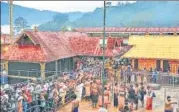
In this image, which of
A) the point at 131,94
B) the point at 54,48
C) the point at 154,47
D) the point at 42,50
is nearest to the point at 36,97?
the point at 131,94

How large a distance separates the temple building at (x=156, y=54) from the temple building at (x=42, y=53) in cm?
253

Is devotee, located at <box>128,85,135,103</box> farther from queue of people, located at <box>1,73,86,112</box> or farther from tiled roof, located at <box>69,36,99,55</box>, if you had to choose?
tiled roof, located at <box>69,36,99,55</box>

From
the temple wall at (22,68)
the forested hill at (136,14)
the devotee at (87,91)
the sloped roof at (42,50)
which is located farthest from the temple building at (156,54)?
the forested hill at (136,14)

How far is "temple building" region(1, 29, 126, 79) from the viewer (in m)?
24.1

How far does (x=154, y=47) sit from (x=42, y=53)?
9208 millimetres

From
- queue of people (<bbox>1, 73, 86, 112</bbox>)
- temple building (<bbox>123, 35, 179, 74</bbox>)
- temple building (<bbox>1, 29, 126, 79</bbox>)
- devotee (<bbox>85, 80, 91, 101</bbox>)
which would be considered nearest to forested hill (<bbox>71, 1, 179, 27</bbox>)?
temple building (<bbox>1, 29, 126, 79</bbox>)

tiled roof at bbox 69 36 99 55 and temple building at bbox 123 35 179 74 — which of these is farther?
tiled roof at bbox 69 36 99 55

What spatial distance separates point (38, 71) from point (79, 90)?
664 centimetres

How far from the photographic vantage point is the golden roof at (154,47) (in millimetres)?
25219

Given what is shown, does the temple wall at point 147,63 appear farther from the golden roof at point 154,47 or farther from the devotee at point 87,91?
the devotee at point 87,91

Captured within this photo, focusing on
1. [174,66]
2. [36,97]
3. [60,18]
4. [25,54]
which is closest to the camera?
[36,97]

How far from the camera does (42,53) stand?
79.5ft

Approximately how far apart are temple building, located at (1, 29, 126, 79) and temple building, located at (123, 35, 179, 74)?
8.29 ft

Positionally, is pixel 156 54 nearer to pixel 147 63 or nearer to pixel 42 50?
pixel 147 63
